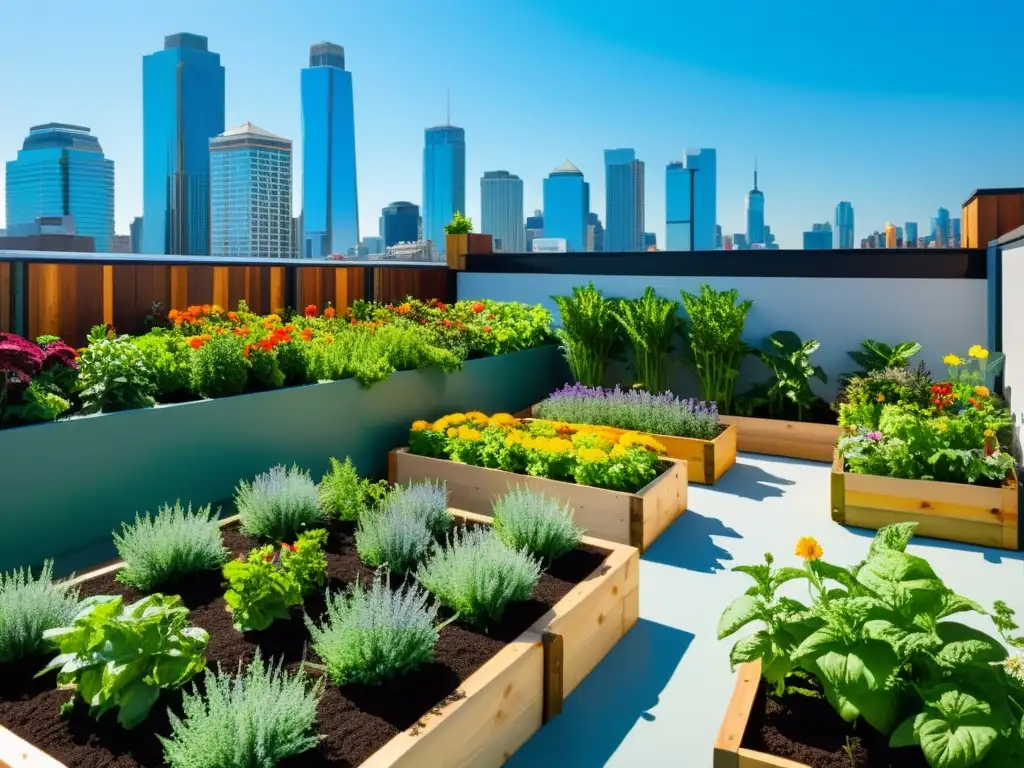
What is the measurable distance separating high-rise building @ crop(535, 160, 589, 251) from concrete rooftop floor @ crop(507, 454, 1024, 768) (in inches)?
1106

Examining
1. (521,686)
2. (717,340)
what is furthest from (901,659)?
(717,340)

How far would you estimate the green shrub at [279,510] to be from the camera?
3.22 metres

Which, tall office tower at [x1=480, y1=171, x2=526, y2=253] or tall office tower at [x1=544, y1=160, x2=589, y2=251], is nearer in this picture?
tall office tower at [x1=544, y1=160, x2=589, y2=251]

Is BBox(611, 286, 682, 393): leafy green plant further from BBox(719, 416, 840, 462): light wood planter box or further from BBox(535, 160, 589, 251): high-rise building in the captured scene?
BBox(535, 160, 589, 251): high-rise building

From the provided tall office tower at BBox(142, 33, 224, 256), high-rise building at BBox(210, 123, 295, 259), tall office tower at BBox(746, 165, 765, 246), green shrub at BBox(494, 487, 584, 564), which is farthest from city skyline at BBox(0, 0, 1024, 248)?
tall office tower at BBox(142, 33, 224, 256)

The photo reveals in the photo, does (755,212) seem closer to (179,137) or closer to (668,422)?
(668,422)

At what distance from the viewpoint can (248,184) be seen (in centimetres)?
2775

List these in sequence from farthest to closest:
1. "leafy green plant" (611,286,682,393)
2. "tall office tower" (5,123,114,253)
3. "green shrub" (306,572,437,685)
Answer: "tall office tower" (5,123,114,253) → "leafy green plant" (611,286,682,393) → "green shrub" (306,572,437,685)

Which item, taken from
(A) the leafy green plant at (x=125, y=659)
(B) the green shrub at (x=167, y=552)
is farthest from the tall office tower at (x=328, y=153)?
(A) the leafy green plant at (x=125, y=659)

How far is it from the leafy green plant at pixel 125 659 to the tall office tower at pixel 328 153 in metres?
53.0

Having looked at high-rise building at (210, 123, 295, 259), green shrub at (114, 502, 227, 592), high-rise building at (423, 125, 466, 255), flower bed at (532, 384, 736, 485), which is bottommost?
green shrub at (114, 502, 227, 592)

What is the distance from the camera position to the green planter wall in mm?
3268

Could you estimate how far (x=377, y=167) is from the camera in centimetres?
2362

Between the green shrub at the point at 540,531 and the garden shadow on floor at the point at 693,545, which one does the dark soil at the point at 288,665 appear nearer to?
the green shrub at the point at 540,531
